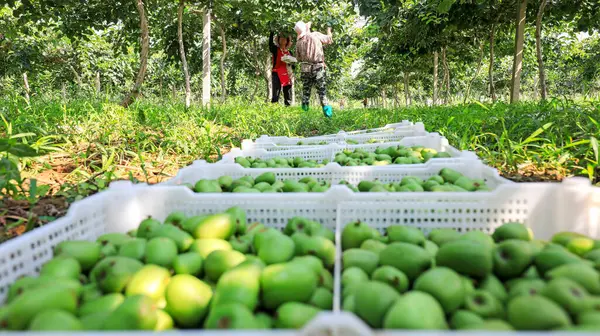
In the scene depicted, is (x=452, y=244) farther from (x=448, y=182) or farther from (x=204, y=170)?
(x=204, y=170)

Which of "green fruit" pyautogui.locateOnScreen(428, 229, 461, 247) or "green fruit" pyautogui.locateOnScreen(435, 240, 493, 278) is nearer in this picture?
"green fruit" pyautogui.locateOnScreen(435, 240, 493, 278)

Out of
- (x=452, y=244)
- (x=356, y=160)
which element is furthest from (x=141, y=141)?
(x=452, y=244)

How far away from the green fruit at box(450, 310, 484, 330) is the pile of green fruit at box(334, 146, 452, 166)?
1.85 m

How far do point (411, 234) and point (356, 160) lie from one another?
1584 millimetres

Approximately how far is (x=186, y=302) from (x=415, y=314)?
608 mm

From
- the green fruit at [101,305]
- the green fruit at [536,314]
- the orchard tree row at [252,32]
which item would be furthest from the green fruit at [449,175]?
the orchard tree row at [252,32]

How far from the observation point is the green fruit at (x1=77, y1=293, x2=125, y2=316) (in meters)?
1.04

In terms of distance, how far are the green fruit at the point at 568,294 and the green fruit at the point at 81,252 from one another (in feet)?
4.66

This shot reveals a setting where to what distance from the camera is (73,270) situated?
4.17 feet

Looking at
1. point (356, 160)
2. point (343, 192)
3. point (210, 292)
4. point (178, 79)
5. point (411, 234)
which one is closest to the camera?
point (210, 292)

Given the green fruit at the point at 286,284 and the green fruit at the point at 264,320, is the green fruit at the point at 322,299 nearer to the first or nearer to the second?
the green fruit at the point at 286,284

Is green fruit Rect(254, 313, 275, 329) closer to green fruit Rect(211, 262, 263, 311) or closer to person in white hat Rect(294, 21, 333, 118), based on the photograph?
green fruit Rect(211, 262, 263, 311)

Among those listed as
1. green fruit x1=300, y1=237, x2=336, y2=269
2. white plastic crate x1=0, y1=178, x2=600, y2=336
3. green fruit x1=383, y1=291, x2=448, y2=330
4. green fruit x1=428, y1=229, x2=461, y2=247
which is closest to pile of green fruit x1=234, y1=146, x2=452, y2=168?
white plastic crate x1=0, y1=178, x2=600, y2=336

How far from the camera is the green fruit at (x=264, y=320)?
3.35 ft
